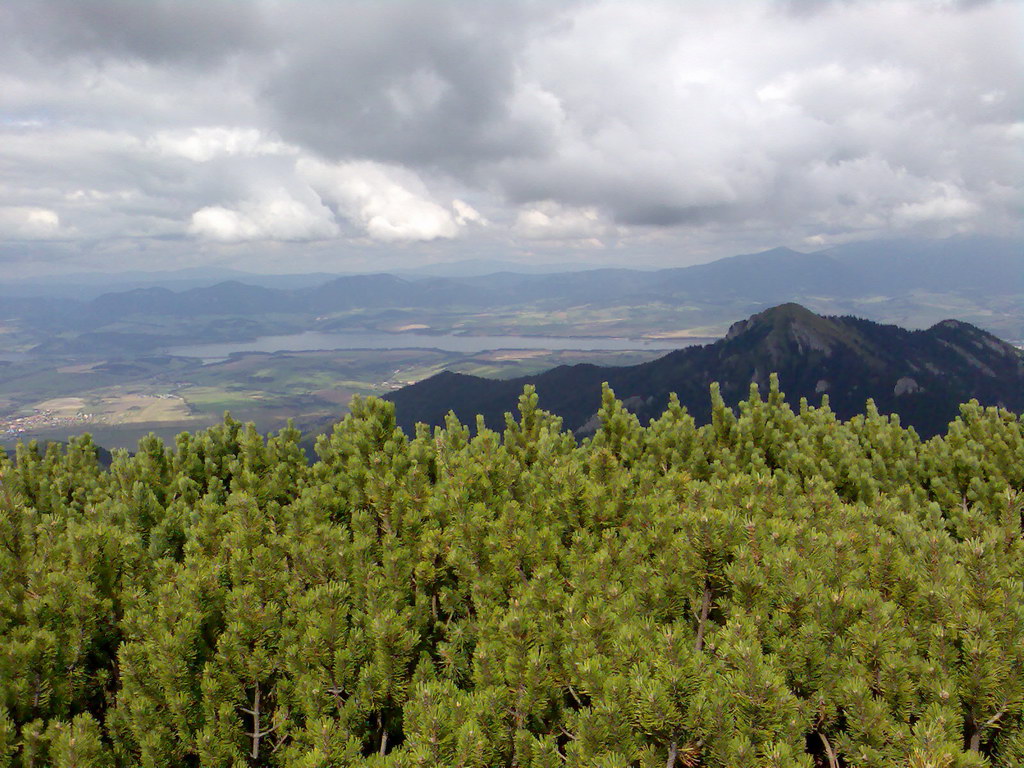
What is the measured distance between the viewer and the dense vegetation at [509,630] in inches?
227

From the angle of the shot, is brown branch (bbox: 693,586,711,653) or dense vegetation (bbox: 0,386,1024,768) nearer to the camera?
dense vegetation (bbox: 0,386,1024,768)

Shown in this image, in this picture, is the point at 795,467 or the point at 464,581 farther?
the point at 795,467

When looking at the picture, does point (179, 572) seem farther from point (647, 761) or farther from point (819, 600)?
point (819, 600)

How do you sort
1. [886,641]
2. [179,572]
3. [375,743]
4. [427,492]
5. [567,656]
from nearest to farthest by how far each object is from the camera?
[886,641] < [567,656] < [375,743] < [179,572] < [427,492]

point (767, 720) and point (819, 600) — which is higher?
point (819, 600)

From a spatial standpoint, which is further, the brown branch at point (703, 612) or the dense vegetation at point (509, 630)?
the brown branch at point (703, 612)

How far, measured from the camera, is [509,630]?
7.07 meters

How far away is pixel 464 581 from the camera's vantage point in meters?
8.67

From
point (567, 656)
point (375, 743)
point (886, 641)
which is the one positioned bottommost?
point (375, 743)

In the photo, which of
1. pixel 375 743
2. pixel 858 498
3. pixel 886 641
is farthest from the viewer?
pixel 858 498

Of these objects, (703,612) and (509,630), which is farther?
(703,612)

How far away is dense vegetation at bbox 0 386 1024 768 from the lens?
5762mm

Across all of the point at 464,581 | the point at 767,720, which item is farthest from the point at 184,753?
the point at 767,720

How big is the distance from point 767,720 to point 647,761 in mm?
1290
